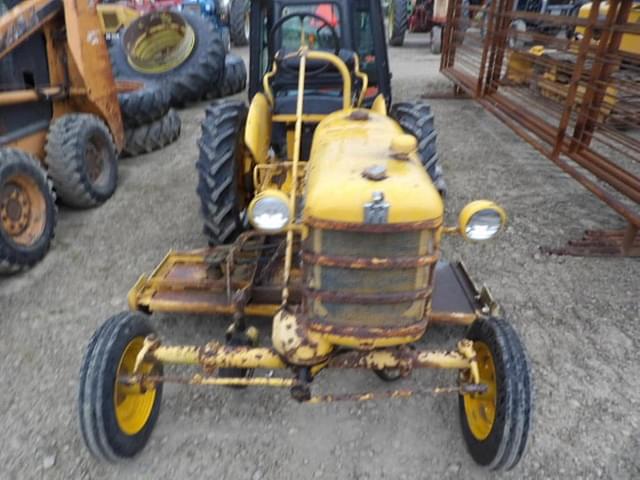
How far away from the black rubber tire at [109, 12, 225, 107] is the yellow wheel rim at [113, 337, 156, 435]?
5.29 meters

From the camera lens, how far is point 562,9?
9727mm

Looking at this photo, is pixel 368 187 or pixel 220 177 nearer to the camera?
pixel 368 187

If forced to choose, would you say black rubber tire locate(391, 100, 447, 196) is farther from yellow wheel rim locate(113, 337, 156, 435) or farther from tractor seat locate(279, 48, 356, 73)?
yellow wheel rim locate(113, 337, 156, 435)

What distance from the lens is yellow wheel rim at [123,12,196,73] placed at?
7.00 metres

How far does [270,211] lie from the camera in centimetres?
182

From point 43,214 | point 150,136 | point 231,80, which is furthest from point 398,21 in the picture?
point 43,214

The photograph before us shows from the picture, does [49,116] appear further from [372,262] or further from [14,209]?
[372,262]

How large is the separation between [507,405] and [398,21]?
1319 centimetres

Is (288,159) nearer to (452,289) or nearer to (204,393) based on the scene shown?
(452,289)

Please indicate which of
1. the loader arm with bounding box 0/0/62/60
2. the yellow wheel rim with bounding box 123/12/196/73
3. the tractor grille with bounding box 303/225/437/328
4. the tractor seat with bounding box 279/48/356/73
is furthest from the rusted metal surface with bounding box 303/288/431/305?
the yellow wheel rim with bounding box 123/12/196/73

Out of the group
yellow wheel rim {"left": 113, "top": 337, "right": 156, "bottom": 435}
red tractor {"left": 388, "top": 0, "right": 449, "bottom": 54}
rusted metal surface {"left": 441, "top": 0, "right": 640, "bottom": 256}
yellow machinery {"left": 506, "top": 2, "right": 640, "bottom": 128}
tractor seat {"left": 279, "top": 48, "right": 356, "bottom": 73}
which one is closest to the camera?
yellow wheel rim {"left": 113, "top": 337, "right": 156, "bottom": 435}

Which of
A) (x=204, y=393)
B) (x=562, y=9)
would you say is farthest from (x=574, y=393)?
(x=562, y=9)

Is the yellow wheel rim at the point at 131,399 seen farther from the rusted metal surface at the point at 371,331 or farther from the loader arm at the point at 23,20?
the loader arm at the point at 23,20

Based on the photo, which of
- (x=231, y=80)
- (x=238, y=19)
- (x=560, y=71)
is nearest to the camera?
(x=560, y=71)
